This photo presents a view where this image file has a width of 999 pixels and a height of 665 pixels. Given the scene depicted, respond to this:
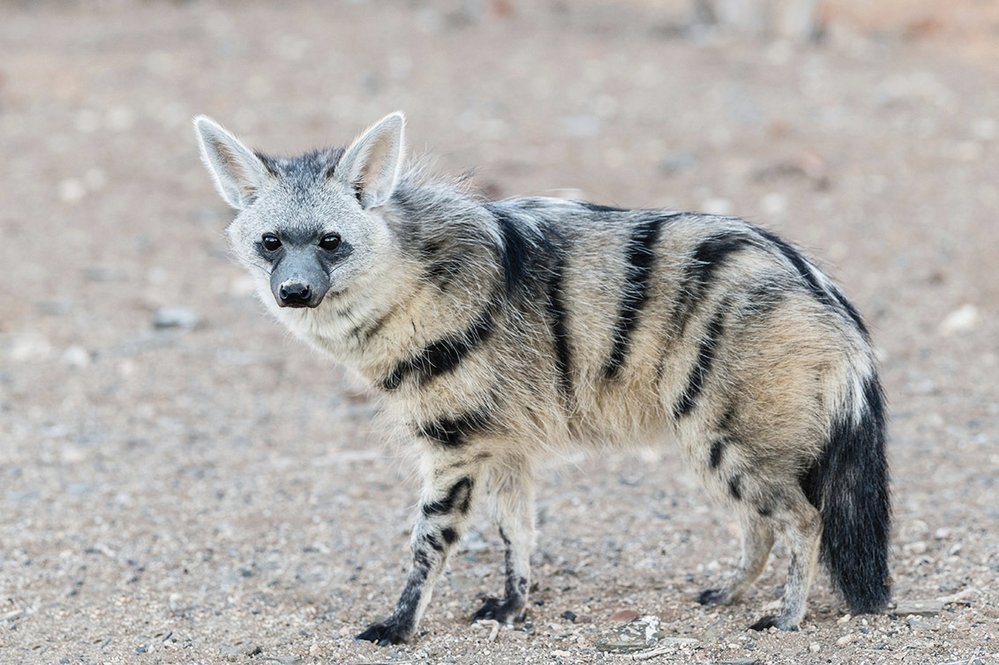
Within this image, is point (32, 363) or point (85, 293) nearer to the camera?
point (32, 363)

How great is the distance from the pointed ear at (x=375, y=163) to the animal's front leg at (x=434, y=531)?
1.08 m

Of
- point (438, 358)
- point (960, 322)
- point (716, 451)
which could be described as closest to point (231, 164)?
point (438, 358)

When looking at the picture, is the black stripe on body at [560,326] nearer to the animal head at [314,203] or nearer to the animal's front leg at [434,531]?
the animal's front leg at [434,531]

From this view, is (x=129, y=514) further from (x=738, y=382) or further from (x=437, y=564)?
(x=738, y=382)

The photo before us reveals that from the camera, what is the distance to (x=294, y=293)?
15.6 feet

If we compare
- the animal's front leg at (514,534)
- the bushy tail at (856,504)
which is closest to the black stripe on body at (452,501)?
the animal's front leg at (514,534)

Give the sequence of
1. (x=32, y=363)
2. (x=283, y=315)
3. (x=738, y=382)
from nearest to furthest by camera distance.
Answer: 1. (x=738, y=382)
2. (x=283, y=315)
3. (x=32, y=363)

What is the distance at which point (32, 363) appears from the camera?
27.3 ft

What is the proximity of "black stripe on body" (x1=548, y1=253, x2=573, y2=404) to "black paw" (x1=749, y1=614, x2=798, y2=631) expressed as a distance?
1.08 metres

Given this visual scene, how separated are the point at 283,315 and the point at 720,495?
1.79 m

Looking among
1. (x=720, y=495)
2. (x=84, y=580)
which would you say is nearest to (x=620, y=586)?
(x=720, y=495)

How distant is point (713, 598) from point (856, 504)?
2.46 ft

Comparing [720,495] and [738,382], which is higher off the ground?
[738,382]

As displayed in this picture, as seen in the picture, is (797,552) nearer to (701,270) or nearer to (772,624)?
(772,624)
